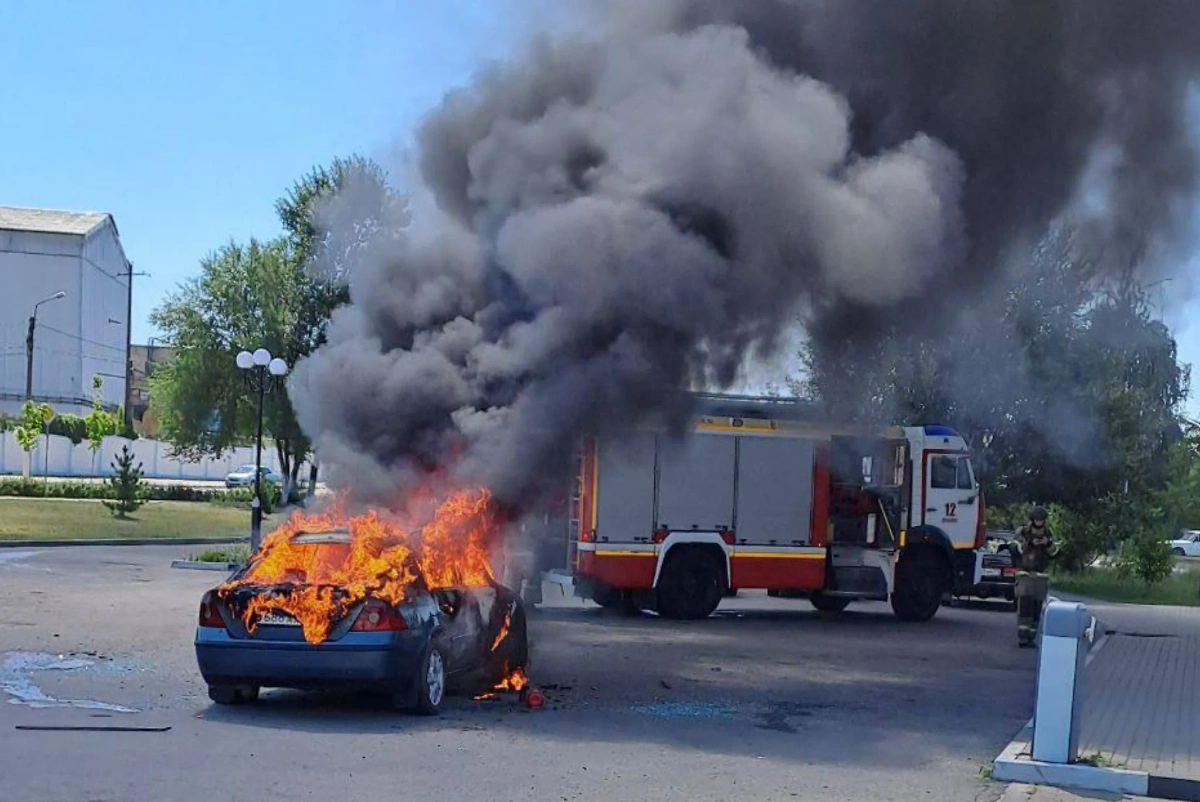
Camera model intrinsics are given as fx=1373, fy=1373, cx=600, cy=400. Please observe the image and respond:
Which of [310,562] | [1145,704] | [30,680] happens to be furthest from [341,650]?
[1145,704]

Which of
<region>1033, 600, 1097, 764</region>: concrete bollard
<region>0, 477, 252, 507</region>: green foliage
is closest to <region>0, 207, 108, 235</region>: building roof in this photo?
<region>0, 477, 252, 507</region>: green foliage

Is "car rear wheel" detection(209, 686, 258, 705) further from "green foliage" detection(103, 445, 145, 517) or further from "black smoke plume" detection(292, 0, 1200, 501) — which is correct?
"green foliage" detection(103, 445, 145, 517)

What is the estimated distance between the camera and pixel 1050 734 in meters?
8.52

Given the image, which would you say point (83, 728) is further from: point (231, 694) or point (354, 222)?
point (354, 222)

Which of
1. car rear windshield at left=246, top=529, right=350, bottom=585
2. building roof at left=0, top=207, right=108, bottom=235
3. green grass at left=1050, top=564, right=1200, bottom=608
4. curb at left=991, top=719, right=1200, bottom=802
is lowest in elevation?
green grass at left=1050, top=564, right=1200, bottom=608

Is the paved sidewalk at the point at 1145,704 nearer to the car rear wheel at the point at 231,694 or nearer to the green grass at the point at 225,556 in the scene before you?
the car rear wheel at the point at 231,694

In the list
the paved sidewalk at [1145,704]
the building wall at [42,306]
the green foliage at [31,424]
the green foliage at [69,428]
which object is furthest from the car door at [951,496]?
the building wall at [42,306]

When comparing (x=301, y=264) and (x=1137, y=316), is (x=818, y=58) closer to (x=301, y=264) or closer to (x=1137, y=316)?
(x=1137, y=316)

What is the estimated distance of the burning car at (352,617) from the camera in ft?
30.2

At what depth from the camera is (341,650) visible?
30.1 ft

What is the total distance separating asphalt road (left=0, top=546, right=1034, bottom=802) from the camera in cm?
756

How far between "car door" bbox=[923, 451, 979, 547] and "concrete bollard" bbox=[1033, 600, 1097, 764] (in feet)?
34.3

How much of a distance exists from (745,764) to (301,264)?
3222 cm

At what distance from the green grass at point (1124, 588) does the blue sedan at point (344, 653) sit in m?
21.1
